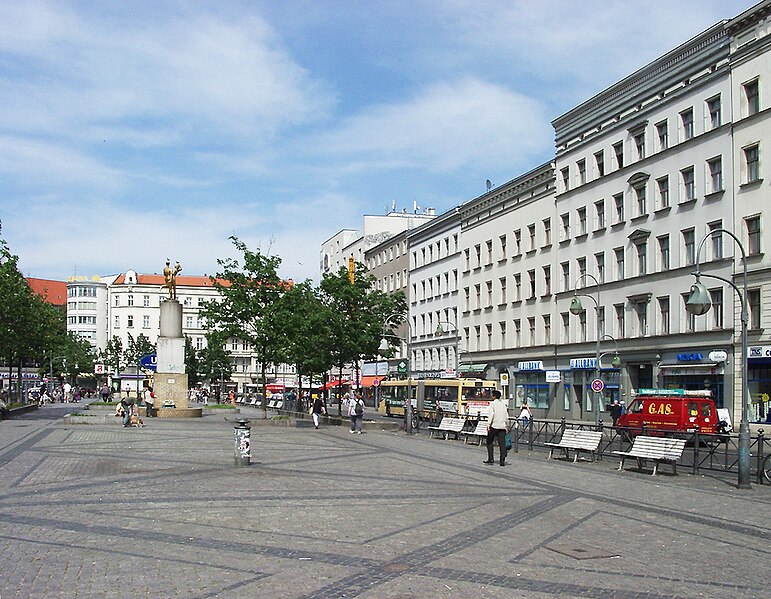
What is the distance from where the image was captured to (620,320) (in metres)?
54.7

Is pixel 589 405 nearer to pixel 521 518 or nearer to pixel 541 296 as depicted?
pixel 541 296

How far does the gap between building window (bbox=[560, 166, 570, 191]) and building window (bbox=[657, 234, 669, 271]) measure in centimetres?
1128

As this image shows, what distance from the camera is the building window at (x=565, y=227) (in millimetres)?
60844

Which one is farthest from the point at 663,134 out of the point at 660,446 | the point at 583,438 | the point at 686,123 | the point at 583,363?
the point at 660,446

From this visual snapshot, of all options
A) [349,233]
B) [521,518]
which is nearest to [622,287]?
[521,518]

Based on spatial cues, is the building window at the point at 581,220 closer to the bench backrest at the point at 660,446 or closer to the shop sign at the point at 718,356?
the shop sign at the point at 718,356

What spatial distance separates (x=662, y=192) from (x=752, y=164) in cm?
727

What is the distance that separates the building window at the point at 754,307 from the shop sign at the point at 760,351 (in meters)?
0.95

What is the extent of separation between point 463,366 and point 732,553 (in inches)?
2522

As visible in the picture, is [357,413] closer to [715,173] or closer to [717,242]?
[717,242]

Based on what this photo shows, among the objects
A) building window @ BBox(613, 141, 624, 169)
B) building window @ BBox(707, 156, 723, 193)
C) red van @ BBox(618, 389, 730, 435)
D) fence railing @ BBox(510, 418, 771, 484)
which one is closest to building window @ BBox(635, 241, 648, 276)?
building window @ BBox(613, 141, 624, 169)

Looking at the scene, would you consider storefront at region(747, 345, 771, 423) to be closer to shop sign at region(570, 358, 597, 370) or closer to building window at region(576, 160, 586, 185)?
shop sign at region(570, 358, 597, 370)

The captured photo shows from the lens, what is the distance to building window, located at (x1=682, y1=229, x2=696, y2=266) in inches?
1884

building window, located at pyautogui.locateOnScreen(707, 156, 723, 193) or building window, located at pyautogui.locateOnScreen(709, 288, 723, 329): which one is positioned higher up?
building window, located at pyautogui.locateOnScreen(707, 156, 723, 193)
